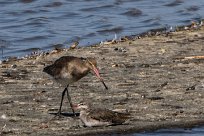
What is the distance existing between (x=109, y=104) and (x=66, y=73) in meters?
0.88

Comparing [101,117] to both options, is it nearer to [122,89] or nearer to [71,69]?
[71,69]

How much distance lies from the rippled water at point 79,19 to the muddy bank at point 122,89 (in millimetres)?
2539

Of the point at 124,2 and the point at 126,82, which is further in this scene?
the point at 124,2

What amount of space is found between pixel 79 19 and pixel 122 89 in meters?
9.01

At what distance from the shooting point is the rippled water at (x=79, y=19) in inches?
735

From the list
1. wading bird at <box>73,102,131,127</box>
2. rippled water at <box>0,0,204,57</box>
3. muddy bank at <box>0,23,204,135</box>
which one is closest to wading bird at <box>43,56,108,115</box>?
muddy bank at <box>0,23,204,135</box>

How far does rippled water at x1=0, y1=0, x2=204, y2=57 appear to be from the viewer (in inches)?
735

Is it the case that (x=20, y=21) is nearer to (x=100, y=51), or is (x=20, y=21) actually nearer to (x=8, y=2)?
(x=8, y=2)

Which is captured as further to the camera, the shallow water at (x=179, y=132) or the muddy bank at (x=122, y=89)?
the muddy bank at (x=122, y=89)

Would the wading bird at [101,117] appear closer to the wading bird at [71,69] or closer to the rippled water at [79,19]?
the wading bird at [71,69]

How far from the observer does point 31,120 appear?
10.7m

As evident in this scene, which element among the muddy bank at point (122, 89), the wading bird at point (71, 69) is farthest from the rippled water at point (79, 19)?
the wading bird at point (71, 69)

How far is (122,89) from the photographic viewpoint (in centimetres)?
1245

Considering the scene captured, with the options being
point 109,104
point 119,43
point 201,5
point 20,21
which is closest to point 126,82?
point 109,104
